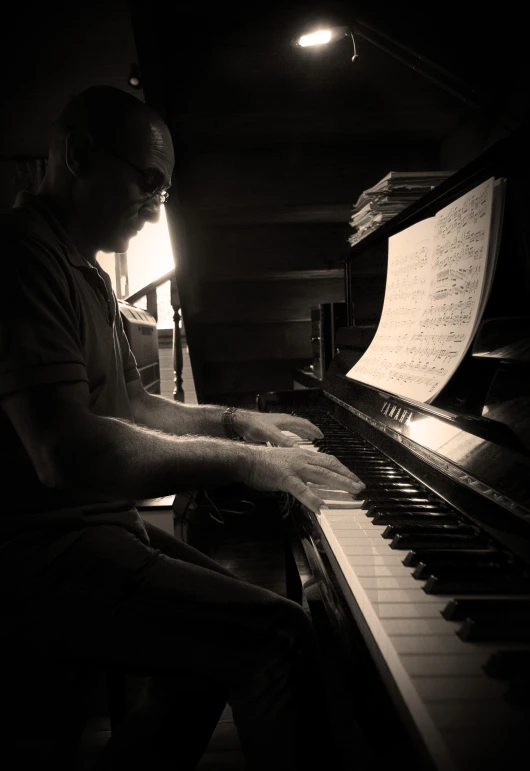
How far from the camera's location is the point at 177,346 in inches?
161

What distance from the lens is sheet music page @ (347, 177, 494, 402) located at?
1.13 meters

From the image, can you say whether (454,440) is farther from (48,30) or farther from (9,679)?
(48,30)

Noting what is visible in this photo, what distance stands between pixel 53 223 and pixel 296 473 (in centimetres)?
78

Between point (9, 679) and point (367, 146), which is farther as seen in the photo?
point (367, 146)

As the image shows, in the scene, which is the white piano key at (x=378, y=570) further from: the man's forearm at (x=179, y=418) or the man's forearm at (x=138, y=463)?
the man's forearm at (x=179, y=418)

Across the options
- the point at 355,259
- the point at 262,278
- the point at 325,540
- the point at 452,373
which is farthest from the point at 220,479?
the point at 262,278

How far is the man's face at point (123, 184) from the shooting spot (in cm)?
119

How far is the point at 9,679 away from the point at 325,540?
574 mm

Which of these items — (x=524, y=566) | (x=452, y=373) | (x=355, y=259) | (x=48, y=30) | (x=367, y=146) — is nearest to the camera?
(x=524, y=566)

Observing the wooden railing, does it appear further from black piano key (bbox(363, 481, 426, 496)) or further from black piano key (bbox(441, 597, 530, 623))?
black piano key (bbox(441, 597, 530, 623))

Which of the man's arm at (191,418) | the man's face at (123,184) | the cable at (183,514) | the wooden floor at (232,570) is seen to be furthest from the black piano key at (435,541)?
the cable at (183,514)

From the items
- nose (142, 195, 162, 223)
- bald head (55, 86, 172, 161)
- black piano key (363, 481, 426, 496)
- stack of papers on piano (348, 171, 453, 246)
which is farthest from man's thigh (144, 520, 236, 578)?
stack of papers on piano (348, 171, 453, 246)

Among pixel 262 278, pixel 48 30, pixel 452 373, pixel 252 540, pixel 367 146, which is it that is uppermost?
pixel 48 30

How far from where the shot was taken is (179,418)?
1.64 metres
